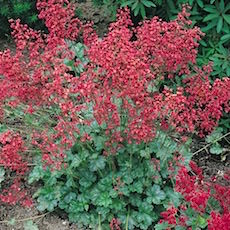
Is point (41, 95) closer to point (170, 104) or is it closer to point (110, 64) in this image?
point (110, 64)

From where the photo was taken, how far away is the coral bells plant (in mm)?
3672

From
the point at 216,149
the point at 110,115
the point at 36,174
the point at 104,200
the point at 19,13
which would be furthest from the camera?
the point at 19,13

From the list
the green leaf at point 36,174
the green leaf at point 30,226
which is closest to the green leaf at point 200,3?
the green leaf at point 36,174

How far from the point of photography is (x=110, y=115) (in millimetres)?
3951

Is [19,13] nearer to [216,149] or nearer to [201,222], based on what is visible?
[216,149]

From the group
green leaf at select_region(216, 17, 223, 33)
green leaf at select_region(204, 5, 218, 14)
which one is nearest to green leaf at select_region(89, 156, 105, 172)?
green leaf at select_region(216, 17, 223, 33)

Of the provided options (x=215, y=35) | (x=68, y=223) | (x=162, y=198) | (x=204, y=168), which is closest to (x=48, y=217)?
(x=68, y=223)

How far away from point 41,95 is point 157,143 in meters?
1.08

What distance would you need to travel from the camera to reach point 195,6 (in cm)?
506

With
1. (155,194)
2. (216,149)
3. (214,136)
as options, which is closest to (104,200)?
(155,194)

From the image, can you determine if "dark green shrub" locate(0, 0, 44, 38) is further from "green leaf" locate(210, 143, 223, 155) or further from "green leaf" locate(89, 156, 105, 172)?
"green leaf" locate(210, 143, 223, 155)

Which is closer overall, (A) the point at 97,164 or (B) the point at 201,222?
(B) the point at 201,222

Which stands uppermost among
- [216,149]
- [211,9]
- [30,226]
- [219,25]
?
[211,9]

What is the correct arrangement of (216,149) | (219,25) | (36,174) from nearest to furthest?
(36,174) < (219,25) < (216,149)
